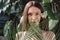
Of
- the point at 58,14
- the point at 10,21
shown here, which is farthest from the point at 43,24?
the point at 10,21

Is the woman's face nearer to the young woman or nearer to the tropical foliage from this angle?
the young woman

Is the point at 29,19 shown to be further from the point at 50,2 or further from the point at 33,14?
the point at 50,2

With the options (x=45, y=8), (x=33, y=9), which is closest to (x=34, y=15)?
(x=33, y=9)

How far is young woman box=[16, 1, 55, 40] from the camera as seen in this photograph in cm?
124

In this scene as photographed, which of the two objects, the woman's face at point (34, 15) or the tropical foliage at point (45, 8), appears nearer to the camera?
the woman's face at point (34, 15)

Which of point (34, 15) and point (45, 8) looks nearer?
point (34, 15)

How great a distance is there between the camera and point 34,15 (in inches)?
48.4

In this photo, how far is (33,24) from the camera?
4.05 ft

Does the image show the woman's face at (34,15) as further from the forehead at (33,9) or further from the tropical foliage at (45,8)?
the tropical foliage at (45,8)

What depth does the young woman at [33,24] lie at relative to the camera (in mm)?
1235

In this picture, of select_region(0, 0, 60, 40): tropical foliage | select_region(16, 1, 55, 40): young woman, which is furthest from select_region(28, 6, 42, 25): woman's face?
select_region(0, 0, 60, 40): tropical foliage

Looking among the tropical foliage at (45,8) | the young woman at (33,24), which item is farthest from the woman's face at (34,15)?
the tropical foliage at (45,8)

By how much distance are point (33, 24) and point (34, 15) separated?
0.05 metres

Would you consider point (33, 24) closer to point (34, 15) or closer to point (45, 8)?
point (34, 15)
